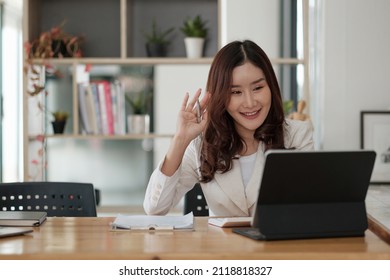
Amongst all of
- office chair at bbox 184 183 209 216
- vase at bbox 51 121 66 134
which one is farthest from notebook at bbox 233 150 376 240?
vase at bbox 51 121 66 134

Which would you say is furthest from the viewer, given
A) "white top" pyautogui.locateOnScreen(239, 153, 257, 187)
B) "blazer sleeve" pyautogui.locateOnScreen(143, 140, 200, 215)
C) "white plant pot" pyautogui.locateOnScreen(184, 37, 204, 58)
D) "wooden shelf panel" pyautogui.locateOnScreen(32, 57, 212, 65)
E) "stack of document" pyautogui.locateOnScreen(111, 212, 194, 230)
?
"white plant pot" pyautogui.locateOnScreen(184, 37, 204, 58)

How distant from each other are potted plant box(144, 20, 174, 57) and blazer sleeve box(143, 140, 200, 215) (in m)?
1.86

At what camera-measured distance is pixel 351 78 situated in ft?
13.6

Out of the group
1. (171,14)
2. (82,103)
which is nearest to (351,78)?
(171,14)

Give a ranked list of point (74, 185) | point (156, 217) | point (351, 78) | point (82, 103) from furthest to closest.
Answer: point (82, 103), point (351, 78), point (74, 185), point (156, 217)

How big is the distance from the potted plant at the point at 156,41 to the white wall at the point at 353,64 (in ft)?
3.35

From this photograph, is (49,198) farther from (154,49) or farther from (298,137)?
(154,49)

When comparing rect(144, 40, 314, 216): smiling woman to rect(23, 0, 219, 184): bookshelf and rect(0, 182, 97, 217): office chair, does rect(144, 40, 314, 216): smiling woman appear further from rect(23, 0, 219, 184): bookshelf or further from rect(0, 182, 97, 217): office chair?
rect(23, 0, 219, 184): bookshelf

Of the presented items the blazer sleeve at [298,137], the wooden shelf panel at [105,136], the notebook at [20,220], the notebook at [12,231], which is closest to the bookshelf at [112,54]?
the wooden shelf panel at [105,136]

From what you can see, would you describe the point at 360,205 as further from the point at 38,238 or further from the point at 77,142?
the point at 77,142

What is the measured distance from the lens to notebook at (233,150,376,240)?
1961 mm

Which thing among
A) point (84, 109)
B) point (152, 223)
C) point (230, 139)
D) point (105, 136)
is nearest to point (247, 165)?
point (230, 139)

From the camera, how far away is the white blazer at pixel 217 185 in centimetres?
264
